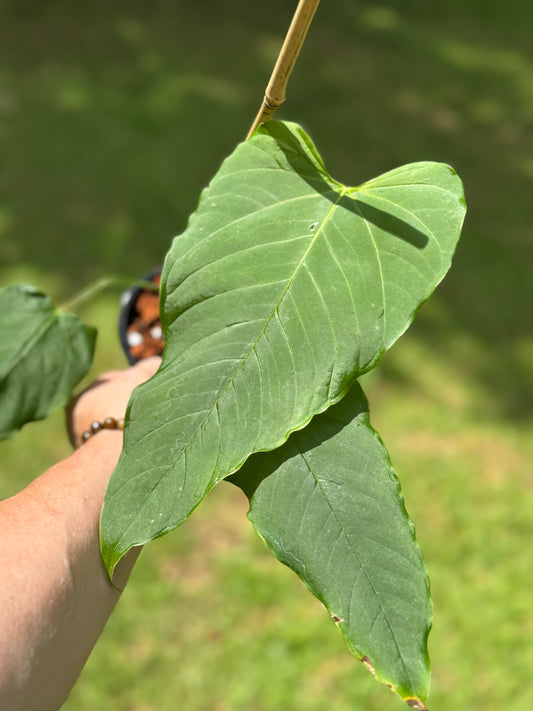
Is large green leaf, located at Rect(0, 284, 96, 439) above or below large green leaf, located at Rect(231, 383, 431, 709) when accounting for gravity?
below

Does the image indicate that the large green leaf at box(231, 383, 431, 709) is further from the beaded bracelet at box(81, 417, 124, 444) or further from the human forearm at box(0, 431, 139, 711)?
the beaded bracelet at box(81, 417, 124, 444)

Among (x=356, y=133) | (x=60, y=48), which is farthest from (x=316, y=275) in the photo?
(x=60, y=48)

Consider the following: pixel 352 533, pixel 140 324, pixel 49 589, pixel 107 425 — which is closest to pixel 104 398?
pixel 107 425

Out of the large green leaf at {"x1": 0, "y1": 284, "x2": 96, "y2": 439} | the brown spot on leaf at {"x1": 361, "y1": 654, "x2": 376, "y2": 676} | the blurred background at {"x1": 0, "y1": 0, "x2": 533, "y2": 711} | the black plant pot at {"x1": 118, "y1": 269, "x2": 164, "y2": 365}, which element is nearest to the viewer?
the brown spot on leaf at {"x1": 361, "y1": 654, "x2": 376, "y2": 676}

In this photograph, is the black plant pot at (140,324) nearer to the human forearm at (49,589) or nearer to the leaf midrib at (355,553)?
the human forearm at (49,589)

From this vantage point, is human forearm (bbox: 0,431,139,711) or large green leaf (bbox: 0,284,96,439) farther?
large green leaf (bbox: 0,284,96,439)

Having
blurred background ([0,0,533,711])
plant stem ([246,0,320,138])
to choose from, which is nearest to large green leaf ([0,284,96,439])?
plant stem ([246,0,320,138])

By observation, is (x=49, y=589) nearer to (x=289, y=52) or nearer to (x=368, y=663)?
(x=368, y=663)
